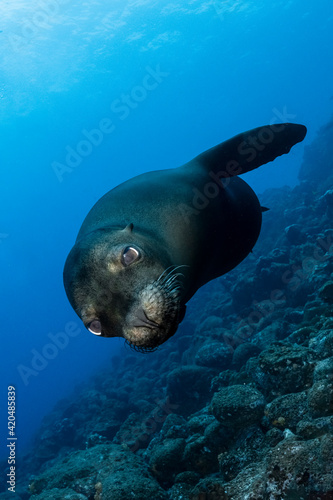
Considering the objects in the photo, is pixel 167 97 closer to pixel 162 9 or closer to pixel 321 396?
Answer: pixel 162 9

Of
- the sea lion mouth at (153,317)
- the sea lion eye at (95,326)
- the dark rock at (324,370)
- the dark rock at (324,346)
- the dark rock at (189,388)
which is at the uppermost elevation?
the dark rock at (189,388)

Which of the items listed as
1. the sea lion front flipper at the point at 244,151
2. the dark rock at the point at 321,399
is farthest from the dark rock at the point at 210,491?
the sea lion front flipper at the point at 244,151

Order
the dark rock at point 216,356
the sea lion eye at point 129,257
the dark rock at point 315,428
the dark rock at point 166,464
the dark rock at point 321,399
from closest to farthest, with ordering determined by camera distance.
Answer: the sea lion eye at point 129,257 < the dark rock at point 315,428 < the dark rock at point 321,399 < the dark rock at point 166,464 < the dark rock at point 216,356

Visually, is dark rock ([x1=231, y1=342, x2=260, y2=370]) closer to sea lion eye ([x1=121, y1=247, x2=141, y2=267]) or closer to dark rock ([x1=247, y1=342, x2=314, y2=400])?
dark rock ([x1=247, y1=342, x2=314, y2=400])

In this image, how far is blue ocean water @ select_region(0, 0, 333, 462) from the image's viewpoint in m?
39.7

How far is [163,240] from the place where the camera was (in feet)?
7.17

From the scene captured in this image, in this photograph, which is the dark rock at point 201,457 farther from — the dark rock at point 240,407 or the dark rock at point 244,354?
the dark rock at point 244,354

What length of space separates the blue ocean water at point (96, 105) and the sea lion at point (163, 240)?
1966 cm

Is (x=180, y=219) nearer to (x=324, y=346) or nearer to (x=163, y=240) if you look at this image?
(x=163, y=240)

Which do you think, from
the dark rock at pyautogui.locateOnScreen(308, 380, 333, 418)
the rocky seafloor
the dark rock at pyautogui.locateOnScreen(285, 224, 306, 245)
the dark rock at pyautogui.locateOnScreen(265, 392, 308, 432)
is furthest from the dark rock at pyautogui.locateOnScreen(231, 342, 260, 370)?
the dark rock at pyautogui.locateOnScreen(285, 224, 306, 245)

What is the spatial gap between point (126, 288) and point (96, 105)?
62.7m

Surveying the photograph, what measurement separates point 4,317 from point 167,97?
70842 millimetres

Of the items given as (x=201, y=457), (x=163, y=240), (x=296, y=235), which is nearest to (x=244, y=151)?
(x=163, y=240)

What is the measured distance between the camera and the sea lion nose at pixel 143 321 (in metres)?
1.68
